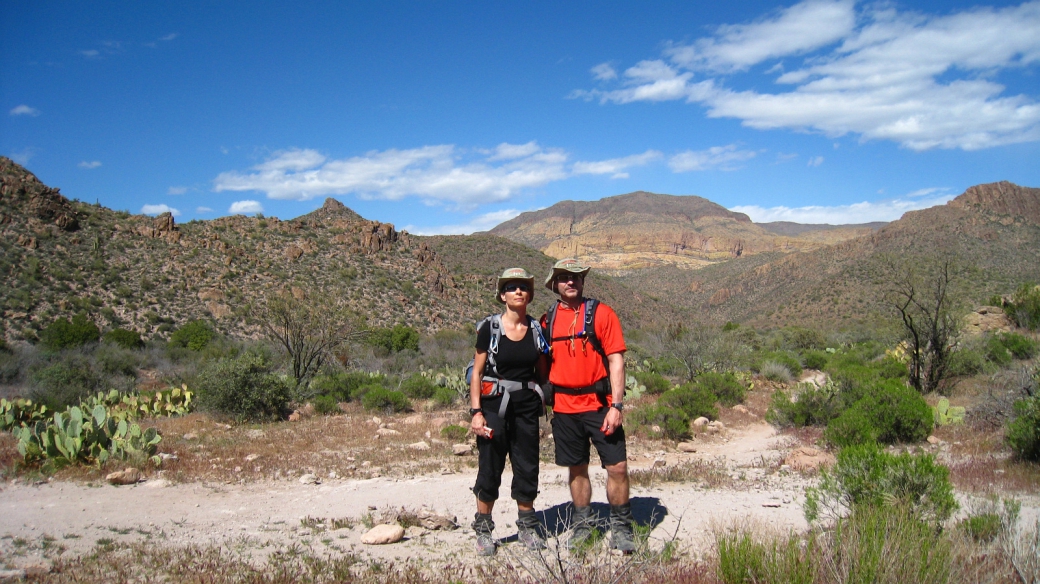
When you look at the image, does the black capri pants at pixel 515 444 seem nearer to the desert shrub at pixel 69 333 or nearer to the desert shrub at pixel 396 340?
the desert shrub at pixel 396 340

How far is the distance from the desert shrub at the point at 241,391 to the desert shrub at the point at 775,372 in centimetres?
1379

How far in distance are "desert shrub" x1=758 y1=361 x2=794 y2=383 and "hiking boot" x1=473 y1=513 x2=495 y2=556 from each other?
15798 mm

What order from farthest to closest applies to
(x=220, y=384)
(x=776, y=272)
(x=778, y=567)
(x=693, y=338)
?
1. (x=776, y=272)
2. (x=693, y=338)
3. (x=220, y=384)
4. (x=778, y=567)

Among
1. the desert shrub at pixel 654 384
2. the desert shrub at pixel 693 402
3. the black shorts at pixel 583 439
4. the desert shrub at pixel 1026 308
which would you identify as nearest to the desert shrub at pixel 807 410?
the desert shrub at pixel 693 402

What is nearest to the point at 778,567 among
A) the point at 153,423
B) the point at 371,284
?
the point at 153,423

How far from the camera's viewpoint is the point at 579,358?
407cm

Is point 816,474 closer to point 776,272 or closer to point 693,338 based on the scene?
point 693,338

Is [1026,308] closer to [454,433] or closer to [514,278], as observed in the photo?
[454,433]

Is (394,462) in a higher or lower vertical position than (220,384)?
lower

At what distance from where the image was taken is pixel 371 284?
35.7 metres

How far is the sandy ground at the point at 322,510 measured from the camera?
176 inches

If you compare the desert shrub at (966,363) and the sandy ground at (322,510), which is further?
the desert shrub at (966,363)

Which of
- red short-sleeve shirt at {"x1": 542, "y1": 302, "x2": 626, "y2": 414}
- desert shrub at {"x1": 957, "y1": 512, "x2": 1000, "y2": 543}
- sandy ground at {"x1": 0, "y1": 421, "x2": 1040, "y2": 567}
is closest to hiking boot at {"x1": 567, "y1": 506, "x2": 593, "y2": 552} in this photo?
sandy ground at {"x1": 0, "y1": 421, "x2": 1040, "y2": 567}

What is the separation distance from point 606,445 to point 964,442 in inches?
256
